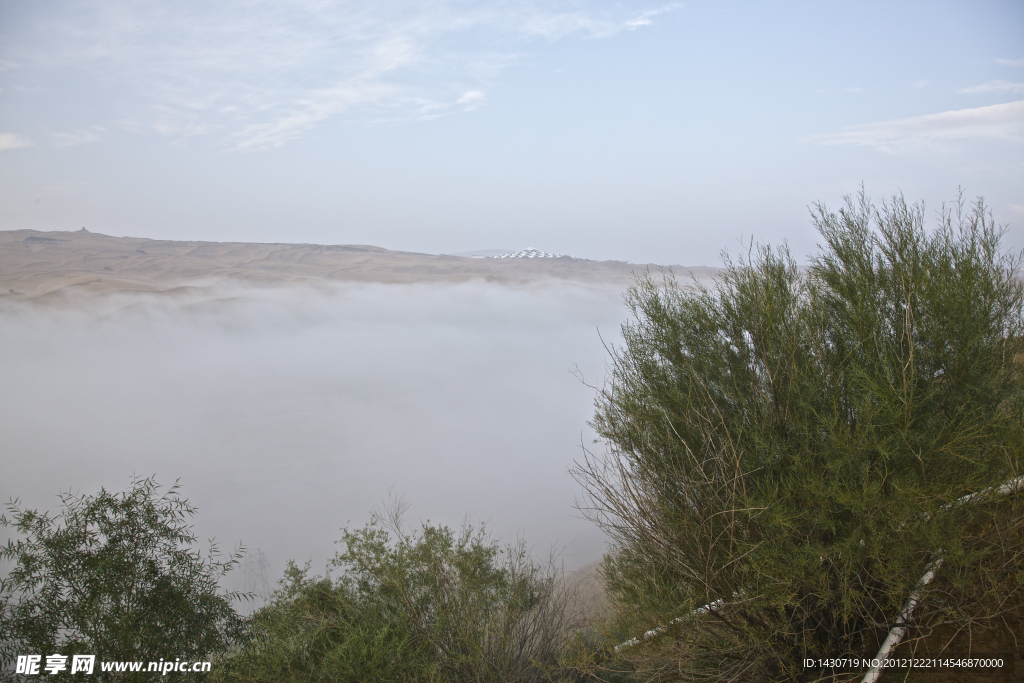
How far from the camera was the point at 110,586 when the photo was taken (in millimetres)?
7414

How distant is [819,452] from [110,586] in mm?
8198

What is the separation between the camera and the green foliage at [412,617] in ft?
23.6

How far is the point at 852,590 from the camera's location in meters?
4.82

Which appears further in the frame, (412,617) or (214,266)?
(214,266)

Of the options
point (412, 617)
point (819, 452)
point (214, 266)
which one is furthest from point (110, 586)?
point (214, 266)

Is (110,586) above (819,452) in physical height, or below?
below

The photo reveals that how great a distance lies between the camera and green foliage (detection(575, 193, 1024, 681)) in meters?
4.84

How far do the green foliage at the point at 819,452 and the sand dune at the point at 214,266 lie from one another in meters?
4.96

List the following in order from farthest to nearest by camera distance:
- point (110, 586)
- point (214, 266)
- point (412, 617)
Answer: 1. point (214, 266)
2. point (412, 617)
3. point (110, 586)

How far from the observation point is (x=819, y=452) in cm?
521

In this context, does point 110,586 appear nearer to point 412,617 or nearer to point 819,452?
point 412,617

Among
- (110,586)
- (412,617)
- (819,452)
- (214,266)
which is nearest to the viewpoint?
(819,452)

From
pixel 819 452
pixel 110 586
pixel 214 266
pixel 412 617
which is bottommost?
pixel 412 617

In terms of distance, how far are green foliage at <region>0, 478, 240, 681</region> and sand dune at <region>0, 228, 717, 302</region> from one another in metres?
8.85
